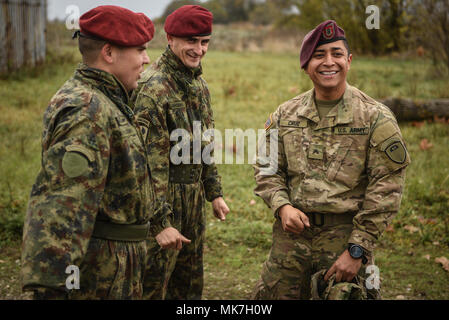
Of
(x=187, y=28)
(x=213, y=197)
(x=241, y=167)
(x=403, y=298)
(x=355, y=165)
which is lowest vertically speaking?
(x=403, y=298)

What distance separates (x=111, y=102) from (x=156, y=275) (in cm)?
142

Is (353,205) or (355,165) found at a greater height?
(355,165)

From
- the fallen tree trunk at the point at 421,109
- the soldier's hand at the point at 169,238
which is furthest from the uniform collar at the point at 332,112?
the fallen tree trunk at the point at 421,109

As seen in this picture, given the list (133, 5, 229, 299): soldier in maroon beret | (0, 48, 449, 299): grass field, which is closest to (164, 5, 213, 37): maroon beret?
(133, 5, 229, 299): soldier in maroon beret

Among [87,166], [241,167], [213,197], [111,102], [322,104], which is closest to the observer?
[87,166]

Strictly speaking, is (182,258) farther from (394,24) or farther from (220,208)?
(394,24)

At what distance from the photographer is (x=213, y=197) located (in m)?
3.33

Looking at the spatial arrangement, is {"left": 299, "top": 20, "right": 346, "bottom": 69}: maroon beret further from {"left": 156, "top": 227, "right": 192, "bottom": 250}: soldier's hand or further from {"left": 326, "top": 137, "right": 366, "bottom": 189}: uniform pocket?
{"left": 156, "top": 227, "right": 192, "bottom": 250}: soldier's hand

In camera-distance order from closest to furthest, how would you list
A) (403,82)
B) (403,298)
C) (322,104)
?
(322,104)
(403,298)
(403,82)

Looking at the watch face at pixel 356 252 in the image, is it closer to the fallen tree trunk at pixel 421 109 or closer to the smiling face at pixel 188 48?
the smiling face at pixel 188 48

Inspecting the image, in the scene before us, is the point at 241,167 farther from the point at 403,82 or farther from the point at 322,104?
the point at 403,82

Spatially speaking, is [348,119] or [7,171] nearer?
[348,119]

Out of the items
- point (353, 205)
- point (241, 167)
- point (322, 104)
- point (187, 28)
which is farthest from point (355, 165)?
point (241, 167)

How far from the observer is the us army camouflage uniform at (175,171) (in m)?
2.90
